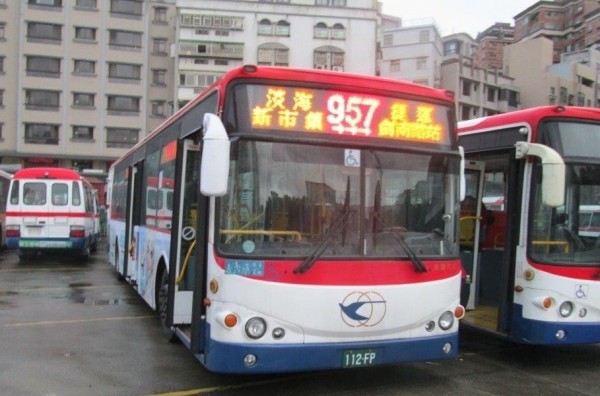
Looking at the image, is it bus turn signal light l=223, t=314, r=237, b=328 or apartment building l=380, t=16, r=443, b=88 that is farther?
apartment building l=380, t=16, r=443, b=88

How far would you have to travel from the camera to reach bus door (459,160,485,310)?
315 inches

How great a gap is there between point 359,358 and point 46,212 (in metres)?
13.3

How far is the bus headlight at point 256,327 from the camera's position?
16.1 ft

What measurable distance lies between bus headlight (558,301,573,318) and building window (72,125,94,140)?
5054 centimetres

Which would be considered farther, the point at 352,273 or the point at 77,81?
the point at 77,81

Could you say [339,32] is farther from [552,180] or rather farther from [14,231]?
[552,180]

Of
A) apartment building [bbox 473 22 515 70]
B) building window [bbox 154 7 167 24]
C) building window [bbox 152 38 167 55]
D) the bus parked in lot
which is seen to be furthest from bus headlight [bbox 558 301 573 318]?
apartment building [bbox 473 22 515 70]

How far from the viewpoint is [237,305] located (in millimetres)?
4906

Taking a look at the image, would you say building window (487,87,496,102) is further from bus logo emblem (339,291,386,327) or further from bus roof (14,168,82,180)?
bus logo emblem (339,291,386,327)

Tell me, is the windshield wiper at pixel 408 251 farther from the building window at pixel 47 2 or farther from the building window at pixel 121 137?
the building window at pixel 47 2

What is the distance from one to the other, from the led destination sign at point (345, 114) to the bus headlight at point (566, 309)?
90.1 inches

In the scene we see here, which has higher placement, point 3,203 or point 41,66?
point 41,66

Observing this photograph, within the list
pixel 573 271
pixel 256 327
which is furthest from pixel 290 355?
pixel 573 271

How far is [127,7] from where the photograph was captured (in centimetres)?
5312
